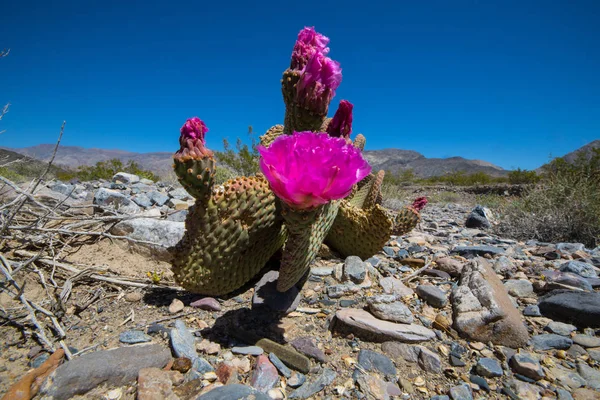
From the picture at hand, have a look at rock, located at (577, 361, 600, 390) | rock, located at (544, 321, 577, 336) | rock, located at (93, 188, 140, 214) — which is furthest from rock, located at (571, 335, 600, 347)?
rock, located at (93, 188, 140, 214)

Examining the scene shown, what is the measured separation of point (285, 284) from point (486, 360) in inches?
44.7

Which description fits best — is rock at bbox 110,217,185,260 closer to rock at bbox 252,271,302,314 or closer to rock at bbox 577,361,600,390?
rock at bbox 252,271,302,314

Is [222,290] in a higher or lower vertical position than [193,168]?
lower

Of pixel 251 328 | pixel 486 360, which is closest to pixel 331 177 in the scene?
pixel 251 328

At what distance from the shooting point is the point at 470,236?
14.8ft

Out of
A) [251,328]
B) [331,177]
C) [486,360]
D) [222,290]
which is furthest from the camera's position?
[222,290]

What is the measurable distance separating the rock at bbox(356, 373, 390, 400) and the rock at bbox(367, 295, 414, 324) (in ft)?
1.54

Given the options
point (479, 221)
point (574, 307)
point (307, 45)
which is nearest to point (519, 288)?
point (574, 307)

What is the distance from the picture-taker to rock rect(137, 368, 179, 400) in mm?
1223

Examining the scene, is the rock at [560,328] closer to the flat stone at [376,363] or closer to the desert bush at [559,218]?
the flat stone at [376,363]

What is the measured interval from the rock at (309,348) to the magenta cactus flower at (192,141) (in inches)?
45.2

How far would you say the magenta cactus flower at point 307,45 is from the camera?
2270mm

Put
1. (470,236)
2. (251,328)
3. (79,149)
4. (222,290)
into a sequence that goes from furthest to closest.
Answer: (79,149), (470,236), (222,290), (251,328)

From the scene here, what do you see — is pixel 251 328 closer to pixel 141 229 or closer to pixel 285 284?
pixel 285 284
